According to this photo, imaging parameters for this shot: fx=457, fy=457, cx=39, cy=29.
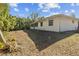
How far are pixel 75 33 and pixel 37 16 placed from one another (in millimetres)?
618

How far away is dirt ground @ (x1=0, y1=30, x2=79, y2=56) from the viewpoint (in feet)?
22.1

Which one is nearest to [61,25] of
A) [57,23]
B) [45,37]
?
[57,23]

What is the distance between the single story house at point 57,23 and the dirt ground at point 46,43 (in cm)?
7

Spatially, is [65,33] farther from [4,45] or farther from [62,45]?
[4,45]

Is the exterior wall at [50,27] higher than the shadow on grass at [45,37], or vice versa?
the exterior wall at [50,27]

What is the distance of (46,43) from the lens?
679 centimetres

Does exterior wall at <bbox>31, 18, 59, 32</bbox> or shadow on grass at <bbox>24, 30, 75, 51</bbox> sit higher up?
exterior wall at <bbox>31, 18, 59, 32</bbox>

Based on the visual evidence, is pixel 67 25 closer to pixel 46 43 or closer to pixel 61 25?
pixel 61 25

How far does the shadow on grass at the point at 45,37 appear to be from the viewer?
6.80 m

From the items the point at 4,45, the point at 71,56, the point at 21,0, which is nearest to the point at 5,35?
the point at 4,45

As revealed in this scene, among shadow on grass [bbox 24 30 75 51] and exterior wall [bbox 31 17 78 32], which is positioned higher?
exterior wall [bbox 31 17 78 32]

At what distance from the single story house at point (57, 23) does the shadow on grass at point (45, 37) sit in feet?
0.20

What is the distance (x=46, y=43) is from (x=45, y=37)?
91mm

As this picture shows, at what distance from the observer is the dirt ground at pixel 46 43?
22.1 ft
